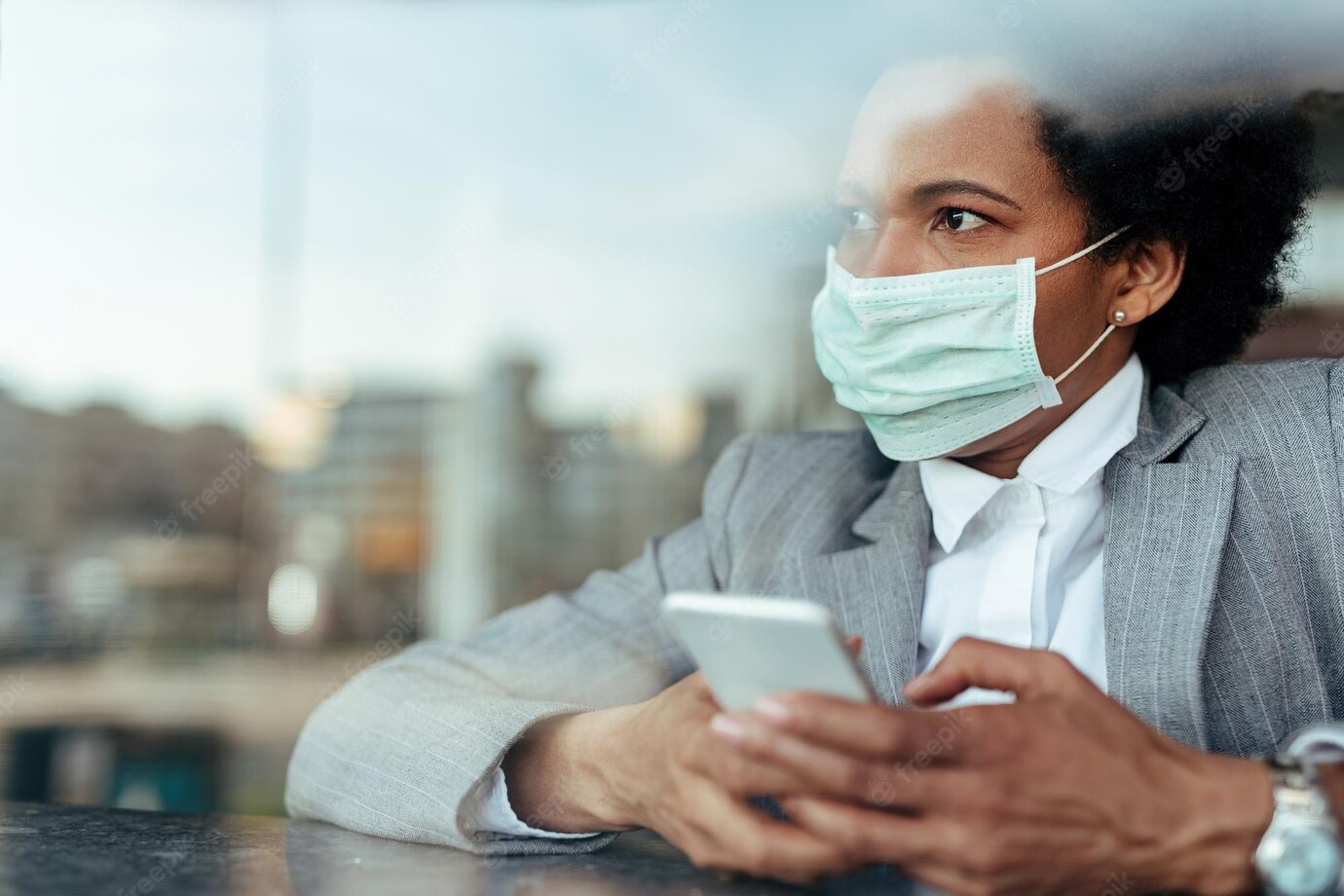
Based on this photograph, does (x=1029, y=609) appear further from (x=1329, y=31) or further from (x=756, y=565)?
(x=1329, y=31)

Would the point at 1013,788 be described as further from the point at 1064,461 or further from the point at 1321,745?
the point at 1064,461

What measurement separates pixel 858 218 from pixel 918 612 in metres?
0.42

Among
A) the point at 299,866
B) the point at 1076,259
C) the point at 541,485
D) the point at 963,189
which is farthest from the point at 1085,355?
the point at 541,485

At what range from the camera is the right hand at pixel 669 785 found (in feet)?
2.29

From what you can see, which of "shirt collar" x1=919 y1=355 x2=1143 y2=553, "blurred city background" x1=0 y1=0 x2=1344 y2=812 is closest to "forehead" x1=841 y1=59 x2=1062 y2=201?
"shirt collar" x1=919 y1=355 x2=1143 y2=553

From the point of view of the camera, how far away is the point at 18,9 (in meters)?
3.77

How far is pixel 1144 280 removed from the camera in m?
1.20

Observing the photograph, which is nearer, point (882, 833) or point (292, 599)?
point (882, 833)

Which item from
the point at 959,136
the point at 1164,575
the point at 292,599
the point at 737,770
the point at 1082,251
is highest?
the point at 959,136

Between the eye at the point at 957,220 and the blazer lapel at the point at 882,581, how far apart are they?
276 millimetres

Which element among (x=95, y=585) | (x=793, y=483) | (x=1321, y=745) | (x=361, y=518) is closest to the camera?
(x=1321, y=745)

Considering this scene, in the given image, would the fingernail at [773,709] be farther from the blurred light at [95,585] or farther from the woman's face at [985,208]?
the blurred light at [95,585]

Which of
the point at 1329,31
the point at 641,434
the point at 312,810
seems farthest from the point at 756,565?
the point at 641,434

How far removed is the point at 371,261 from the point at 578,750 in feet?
12.4
